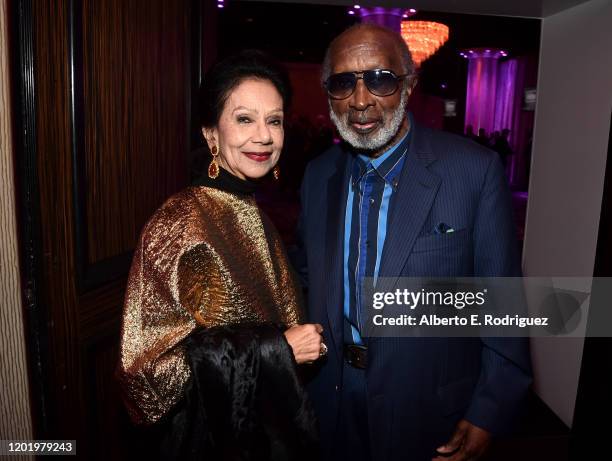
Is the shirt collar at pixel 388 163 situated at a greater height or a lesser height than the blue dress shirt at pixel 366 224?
greater

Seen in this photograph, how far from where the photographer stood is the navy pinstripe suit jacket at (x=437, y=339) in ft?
5.15

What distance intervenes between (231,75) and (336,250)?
2.27 ft

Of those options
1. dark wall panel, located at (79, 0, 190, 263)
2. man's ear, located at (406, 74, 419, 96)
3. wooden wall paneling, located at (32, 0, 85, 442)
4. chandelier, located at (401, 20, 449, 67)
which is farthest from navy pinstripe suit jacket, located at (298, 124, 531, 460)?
chandelier, located at (401, 20, 449, 67)

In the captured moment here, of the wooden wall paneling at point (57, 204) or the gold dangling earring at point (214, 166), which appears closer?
the wooden wall paneling at point (57, 204)

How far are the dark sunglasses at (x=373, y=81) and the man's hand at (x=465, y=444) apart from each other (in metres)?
1.18

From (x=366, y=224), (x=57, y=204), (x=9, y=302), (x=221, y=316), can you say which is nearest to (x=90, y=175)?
(x=57, y=204)

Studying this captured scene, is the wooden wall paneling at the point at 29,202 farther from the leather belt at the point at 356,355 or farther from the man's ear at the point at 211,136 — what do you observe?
the leather belt at the point at 356,355

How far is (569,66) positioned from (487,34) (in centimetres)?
754

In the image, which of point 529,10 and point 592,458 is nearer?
point 592,458

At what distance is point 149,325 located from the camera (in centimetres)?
135

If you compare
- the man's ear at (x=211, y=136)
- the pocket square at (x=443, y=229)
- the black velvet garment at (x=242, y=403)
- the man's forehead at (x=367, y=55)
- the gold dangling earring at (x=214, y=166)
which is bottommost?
the black velvet garment at (x=242, y=403)

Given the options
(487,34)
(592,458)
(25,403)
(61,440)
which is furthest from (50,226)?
(487,34)

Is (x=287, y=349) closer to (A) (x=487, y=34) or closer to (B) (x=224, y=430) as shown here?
(B) (x=224, y=430)

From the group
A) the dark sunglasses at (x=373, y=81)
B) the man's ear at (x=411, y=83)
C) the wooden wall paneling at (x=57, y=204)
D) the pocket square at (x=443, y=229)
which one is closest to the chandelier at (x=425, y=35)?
the man's ear at (x=411, y=83)
